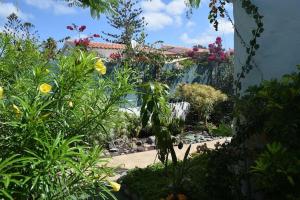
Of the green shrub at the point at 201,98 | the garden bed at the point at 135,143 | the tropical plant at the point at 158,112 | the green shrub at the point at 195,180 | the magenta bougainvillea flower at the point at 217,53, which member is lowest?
the green shrub at the point at 195,180

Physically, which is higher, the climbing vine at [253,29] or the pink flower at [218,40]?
the pink flower at [218,40]

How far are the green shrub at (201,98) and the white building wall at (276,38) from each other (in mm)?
6293

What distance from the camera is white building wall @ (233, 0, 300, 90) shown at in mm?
4500

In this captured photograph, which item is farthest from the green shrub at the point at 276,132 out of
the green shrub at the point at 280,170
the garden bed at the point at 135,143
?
the garden bed at the point at 135,143

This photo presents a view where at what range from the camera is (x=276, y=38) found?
15.3ft

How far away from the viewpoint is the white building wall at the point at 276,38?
450cm

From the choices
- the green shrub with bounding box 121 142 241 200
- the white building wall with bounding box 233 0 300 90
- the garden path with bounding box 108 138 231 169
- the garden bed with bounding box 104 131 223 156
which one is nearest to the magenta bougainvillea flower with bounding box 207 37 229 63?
the garden bed with bounding box 104 131 223 156

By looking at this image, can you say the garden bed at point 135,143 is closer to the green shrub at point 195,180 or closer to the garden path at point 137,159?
the garden path at point 137,159

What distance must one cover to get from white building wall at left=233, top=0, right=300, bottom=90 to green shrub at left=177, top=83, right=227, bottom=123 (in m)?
6.29

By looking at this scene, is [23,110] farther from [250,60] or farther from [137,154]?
[137,154]

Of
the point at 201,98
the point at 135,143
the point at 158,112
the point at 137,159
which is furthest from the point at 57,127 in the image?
the point at 201,98

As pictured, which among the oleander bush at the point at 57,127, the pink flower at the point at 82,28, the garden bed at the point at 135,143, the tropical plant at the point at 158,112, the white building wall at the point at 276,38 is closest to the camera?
the oleander bush at the point at 57,127

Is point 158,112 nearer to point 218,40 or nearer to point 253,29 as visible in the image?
point 253,29

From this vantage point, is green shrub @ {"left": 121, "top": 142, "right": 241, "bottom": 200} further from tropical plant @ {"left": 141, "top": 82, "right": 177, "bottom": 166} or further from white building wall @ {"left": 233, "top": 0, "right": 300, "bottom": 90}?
white building wall @ {"left": 233, "top": 0, "right": 300, "bottom": 90}
